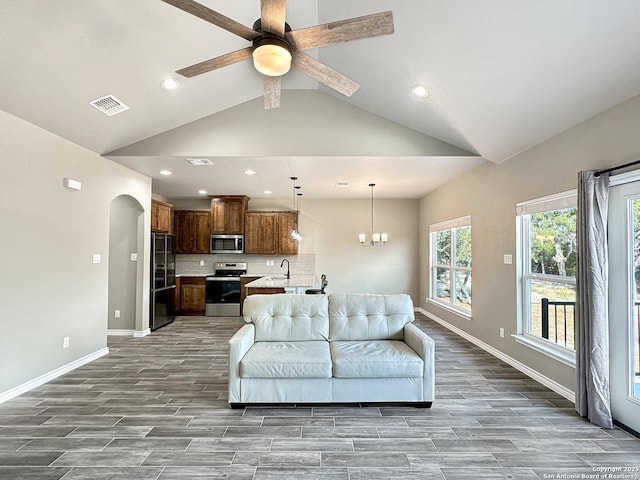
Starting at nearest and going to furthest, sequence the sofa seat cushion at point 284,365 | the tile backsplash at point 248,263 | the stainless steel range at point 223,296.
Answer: the sofa seat cushion at point 284,365 → the stainless steel range at point 223,296 → the tile backsplash at point 248,263

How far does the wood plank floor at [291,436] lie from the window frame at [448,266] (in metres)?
2.20

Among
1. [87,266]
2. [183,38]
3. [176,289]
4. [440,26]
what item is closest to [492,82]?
[440,26]

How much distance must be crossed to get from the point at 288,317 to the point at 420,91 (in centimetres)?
275

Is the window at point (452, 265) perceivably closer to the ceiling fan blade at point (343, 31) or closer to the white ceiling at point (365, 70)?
the white ceiling at point (365, 70)

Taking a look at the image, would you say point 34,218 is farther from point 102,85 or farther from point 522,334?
point 522,334

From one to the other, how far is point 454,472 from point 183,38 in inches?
157

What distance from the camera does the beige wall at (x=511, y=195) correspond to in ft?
9.09

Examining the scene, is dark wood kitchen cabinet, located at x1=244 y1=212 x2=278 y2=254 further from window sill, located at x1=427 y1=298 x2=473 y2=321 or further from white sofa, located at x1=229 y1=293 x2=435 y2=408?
white sofa, located at x1=229 y1=293 x2=435 y2=408

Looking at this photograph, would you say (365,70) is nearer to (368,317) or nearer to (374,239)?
(368,317)

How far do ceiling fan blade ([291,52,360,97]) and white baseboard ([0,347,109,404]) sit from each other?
389 cm

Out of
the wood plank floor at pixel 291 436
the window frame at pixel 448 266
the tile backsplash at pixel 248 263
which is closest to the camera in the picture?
the wood plank floor at pixel 291 436

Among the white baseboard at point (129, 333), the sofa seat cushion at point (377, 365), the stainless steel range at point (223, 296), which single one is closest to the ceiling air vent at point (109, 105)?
the sofa seat cushion at point (377, 365)

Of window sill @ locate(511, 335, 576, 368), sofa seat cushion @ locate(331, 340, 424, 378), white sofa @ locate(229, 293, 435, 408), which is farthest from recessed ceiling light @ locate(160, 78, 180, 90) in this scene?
→ window sill @ locate(511, 335, 576, 368)

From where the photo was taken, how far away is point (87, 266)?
4250mm
